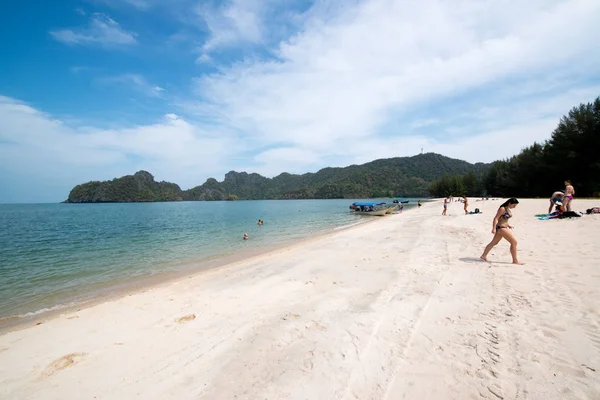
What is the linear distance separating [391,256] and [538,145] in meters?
67.8

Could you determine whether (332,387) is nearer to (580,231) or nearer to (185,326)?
(185,326)

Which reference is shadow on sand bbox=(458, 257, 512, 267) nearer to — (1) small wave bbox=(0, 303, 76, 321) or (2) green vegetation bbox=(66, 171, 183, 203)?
(1) small wave bbox=(0, 303, 76, 321)

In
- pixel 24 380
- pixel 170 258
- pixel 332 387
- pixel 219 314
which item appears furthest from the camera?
pixel 170 258

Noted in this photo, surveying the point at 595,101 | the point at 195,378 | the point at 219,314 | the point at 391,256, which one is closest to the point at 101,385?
the point at 195,378

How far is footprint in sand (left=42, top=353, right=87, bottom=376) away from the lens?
4230mm

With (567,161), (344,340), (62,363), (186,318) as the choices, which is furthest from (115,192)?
(567,161)

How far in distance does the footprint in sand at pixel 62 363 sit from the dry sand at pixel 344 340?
0.03 meters

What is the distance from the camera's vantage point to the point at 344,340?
427 centimetres

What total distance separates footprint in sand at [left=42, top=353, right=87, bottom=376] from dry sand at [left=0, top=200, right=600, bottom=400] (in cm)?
3

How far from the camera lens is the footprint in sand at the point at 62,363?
4.23 metres

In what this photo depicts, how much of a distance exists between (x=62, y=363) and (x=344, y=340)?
16.1 feet

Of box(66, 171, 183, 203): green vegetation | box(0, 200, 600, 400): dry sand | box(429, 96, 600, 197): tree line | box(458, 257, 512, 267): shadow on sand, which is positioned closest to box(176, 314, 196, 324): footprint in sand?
box(0, 200, 600, 400): dry sand

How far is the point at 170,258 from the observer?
15.7 m

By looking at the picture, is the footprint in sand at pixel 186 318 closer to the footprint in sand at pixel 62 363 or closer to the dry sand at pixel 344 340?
the dry sand at pixel 344 340
